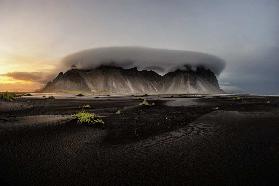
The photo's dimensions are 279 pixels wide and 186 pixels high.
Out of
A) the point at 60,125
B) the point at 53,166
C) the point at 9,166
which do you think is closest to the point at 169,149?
the point at 53,166

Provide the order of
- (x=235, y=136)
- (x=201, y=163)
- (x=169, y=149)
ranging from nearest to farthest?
(x=201, y=163) → (x=169, y=149) → (x=235, y=136)

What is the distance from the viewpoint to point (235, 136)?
17.2 meters

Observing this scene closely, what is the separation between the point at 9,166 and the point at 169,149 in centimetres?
631

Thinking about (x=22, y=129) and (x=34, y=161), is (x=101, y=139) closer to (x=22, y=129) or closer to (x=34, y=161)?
(x=34, y=161)

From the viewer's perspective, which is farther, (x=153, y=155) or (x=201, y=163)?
(x=153, y=155)

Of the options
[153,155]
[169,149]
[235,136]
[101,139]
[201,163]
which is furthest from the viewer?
[235,136]

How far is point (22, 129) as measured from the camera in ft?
63.0

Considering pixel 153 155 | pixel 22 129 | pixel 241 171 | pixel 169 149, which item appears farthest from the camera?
pixel 22 129

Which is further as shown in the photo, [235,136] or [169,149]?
[235,136]

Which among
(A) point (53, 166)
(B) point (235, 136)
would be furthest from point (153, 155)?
(B) point (235, 136)

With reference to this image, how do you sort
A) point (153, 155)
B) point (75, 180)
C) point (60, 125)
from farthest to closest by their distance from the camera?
point (60, 125) → point (153, 155) → point (75, 180)

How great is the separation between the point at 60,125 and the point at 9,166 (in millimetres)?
10390

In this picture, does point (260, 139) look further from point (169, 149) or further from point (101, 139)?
point (101, 139)

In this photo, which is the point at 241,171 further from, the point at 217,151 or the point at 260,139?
the point at 260,139
